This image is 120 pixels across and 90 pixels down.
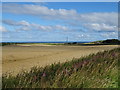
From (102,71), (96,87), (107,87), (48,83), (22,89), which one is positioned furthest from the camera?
(102,71)

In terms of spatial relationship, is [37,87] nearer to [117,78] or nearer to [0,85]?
[0,85]

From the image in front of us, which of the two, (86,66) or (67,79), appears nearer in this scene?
(67,79)

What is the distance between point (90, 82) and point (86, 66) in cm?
244

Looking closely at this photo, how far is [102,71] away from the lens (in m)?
9.42

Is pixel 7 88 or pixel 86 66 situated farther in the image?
pixel 86 66

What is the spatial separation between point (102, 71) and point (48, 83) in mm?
3437

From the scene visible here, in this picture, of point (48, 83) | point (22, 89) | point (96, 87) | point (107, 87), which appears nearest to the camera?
point (22, 89)

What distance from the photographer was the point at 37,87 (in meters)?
6.25

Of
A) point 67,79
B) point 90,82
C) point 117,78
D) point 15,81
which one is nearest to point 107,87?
point 90,82

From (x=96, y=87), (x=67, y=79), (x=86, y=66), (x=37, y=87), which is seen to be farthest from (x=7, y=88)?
(x=86, y=66)

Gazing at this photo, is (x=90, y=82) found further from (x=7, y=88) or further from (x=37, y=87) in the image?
(x=7, y=88)

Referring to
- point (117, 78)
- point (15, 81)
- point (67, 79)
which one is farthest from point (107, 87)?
point (15, 81)

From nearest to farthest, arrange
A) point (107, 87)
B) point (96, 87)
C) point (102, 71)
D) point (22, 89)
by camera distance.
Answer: point (22, 89), point (96, 87), point (107, 87), point (102, 71)

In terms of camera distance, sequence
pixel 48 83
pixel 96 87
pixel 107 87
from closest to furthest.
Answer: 1. pixel 48 83
2. pixel 96 87
3. pixel 107 87
